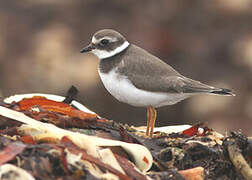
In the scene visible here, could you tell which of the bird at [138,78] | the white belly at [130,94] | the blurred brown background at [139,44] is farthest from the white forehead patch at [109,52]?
the blurred brown background at [139,44]

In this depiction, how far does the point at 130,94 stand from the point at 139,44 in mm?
5003

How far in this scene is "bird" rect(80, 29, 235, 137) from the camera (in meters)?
5.18

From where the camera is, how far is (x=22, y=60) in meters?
10.7

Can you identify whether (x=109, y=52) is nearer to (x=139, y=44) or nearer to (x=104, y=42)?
(x=104, y=42)

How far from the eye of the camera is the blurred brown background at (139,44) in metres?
10.0

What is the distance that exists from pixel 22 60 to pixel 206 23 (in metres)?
3.14

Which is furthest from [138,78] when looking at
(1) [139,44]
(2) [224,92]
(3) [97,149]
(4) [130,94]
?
(1) [139,44]

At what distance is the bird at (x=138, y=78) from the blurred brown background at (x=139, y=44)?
4.09 metres

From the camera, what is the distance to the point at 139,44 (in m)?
10.1

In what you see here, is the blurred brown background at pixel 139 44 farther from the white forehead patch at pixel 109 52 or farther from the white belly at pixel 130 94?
the white belly at pixel 130 94

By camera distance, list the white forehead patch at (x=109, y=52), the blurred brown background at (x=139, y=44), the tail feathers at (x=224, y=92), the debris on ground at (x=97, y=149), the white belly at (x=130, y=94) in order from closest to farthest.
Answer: the debris on ground at (x=97, y=149) < the white belly at (x=130, y=94) < the tail feathers at (x=224, y=92) < the white forehead patch at (x=109, y=52) < the blurred brown background at (x=139, y=44)

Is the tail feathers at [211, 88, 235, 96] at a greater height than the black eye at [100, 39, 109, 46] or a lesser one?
lesser

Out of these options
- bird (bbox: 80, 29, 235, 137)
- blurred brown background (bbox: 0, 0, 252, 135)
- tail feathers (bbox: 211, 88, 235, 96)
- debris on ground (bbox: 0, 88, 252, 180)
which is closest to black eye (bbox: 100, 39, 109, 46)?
bird (bbox: 80, 29, 235, 137)

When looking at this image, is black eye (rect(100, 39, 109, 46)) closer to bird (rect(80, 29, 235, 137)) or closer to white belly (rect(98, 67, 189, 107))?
bird (rect(80, 29, 235, 137))
